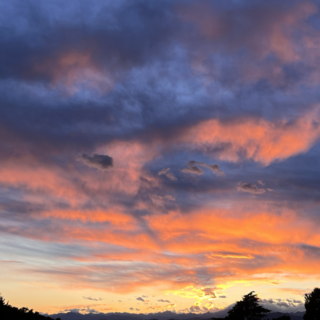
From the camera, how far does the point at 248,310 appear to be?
295ft

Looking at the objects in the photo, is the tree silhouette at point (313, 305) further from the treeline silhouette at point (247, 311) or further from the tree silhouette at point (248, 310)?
the tree silhouette at point (248, 310)

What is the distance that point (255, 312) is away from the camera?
89.1 meters

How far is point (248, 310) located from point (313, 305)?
69.1 ft

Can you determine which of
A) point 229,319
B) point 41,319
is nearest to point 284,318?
point 229,319

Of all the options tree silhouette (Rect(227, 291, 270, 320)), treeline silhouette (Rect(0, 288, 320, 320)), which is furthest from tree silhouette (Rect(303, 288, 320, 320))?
tree silhouette (Rect(227, 291, 270, 320))

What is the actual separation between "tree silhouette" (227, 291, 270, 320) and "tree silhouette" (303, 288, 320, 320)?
51.9ft

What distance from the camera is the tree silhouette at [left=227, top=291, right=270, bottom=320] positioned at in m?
89.0

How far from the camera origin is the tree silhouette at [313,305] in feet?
236

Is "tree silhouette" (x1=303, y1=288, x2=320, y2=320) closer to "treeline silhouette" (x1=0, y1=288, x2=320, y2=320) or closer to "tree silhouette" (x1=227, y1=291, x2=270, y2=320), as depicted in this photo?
"treeline silhouette" (x1=0, y1=288, x2=320, y2=320)

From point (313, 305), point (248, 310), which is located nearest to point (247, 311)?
point (248, 310)

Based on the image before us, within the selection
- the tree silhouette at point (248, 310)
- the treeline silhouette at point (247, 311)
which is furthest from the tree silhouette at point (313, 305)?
the tree silhouette at point (248, 310)

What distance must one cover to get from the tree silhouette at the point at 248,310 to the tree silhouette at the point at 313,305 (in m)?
15.8

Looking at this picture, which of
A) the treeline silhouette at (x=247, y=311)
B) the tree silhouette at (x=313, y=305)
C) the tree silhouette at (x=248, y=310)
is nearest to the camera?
the treeline silhouette at (x=247, y=311)

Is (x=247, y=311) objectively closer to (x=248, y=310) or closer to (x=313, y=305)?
(x=248, y=310)
